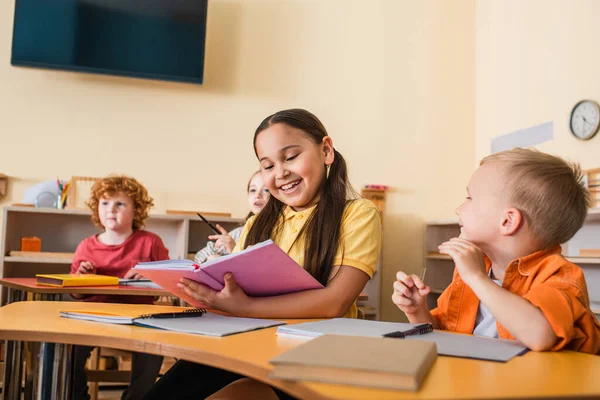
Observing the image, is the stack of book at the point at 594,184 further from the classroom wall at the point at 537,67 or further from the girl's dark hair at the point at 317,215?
the girl's dark hair at the point at 317,215

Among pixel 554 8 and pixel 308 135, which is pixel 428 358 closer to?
pixel 308 135

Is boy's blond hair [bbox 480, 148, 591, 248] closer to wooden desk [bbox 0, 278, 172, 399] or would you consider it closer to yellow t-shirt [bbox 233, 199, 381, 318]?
yellow t-shirt [bbox 233, 199, 381, 318]

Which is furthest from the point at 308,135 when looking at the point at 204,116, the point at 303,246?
the point at 204,116

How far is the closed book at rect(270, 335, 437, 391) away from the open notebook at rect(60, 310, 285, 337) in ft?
0.88

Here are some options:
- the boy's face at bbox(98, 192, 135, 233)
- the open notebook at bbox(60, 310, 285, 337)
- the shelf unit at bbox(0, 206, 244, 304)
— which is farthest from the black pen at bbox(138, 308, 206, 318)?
the shelf unit at bbox(0, 206, 244, 304)

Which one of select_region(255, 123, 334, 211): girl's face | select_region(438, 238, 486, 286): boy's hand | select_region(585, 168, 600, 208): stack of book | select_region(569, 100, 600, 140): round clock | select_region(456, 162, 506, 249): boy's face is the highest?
select_region(569, 100, 600, 140): round clock

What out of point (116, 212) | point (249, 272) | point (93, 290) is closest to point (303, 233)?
point (249, 272)

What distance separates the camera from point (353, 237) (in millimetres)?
1370

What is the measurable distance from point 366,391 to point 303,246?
0.88m

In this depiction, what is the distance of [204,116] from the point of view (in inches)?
164

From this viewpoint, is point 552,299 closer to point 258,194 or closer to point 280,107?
point 258,194

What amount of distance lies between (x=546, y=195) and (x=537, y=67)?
3183 mm

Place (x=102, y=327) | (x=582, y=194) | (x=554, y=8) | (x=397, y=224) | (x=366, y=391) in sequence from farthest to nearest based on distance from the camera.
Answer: (x=397, y=224) → (x=554, y=8) → (x=582, y=194) → (x=102, y=327) → (x=366, y=391)

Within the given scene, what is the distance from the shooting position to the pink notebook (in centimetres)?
105
